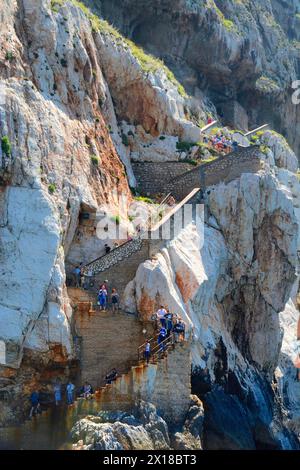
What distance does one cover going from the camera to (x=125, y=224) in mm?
33969

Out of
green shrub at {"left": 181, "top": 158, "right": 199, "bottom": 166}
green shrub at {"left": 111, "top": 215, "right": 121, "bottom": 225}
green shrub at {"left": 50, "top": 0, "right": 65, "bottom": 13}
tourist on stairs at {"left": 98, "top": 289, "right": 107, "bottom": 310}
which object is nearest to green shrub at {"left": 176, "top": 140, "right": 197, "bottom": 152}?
green shrub at {"left": 181, "top": 158, "right": 199, "bottom": 166}

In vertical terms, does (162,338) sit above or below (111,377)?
above

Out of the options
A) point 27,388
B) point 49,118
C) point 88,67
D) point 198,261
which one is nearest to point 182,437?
point 27,388

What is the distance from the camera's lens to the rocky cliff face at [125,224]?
28.2m

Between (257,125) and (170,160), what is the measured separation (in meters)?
18.3

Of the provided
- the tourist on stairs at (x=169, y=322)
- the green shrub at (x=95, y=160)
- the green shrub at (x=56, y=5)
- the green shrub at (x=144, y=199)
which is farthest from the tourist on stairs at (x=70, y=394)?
the green shrub at (x=56, y=5)

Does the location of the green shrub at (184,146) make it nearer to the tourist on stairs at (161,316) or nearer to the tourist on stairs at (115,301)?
the tourist on stairs at (115,301)

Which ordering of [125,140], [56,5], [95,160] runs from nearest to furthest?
[95,160] → [56,5] → [125,140]

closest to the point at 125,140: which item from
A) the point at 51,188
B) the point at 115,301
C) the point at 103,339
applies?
the point at 51,188

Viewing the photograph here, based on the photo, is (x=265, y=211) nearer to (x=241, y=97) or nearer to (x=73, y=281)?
(x=73, y=281)

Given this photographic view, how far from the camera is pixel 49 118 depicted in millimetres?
31688

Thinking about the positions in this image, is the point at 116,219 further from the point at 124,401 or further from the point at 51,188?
the point at 124,401

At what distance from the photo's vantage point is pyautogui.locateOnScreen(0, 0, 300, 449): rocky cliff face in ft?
92.7

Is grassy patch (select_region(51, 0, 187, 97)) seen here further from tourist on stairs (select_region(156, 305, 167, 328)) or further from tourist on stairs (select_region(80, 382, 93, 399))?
tourist on stairs (select_region(80, 382, 93, 399))
